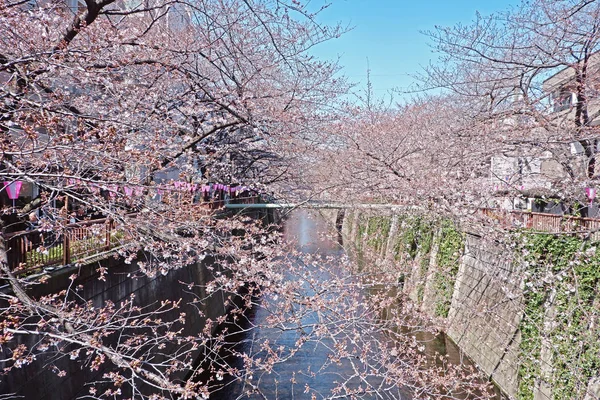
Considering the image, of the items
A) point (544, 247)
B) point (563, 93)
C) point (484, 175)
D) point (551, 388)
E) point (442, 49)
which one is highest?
point (442, 49)

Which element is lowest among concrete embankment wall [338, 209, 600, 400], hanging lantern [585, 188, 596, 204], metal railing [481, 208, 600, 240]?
concrete embankment wall [338, 209, 600, 400]

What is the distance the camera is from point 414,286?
17344 mm

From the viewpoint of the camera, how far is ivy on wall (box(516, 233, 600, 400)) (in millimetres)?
7780

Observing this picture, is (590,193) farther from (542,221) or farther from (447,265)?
(447,265)

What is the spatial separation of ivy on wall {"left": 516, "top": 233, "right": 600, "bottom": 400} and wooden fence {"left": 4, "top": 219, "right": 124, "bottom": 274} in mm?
7871

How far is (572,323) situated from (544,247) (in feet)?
6.31

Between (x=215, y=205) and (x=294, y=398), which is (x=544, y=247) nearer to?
(x=294, y=398)

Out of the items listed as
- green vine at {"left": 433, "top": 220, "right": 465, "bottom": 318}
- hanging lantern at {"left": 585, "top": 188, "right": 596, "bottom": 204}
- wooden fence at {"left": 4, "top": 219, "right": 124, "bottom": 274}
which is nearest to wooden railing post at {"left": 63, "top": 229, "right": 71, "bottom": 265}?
wooden fence at {"left": 4, "top": 219, "right": 124, "bottom": 274}

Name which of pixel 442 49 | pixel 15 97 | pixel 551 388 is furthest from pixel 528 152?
pixel 15 97

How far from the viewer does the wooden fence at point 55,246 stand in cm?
593

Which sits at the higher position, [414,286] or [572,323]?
[572,323]

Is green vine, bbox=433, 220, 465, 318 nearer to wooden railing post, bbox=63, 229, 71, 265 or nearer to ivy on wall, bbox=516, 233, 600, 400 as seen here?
ivy on wall, bbox=516, 233, 600, 400

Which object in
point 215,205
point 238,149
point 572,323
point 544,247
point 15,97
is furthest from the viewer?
point 215,205

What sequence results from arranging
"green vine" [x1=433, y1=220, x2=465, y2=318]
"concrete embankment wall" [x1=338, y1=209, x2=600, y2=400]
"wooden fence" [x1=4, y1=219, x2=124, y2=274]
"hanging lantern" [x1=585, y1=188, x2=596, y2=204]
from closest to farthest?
"wooden fence" [x1=4, y1=219, x2=124, y2=274], "concrete embankment wall" [x1=338, y1=209, x2=600, y2=400], "hanging lantern" [x1=585, y1=188, x2=596, y2=204], "green vine" [x1=433, y1=220, x2=465, y2=318]
